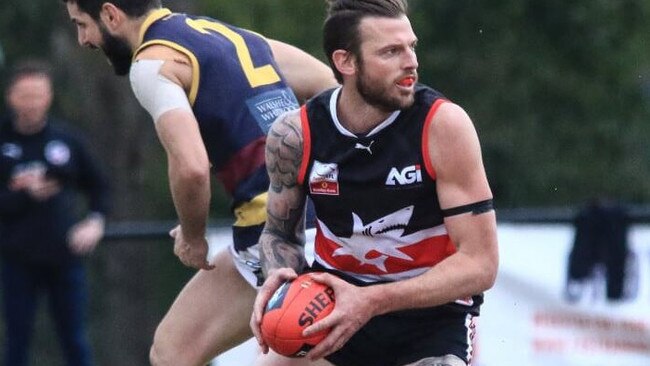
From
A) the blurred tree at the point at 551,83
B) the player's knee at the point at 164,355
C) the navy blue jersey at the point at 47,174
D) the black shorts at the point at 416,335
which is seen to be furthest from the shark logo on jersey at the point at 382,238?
the blurred tree at the point at 551,83

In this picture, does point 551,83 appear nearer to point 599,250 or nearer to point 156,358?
point 599,250

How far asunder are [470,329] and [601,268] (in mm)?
4933

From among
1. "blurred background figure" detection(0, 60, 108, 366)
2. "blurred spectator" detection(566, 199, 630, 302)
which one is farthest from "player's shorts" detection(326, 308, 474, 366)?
"blurred spectator" detection(566, 199, 630, 302)

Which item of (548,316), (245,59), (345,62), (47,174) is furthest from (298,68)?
(548,316)

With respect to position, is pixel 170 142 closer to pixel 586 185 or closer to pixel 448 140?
pixel 448 140

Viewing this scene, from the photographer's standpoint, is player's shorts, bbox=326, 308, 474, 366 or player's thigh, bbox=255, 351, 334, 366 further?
player's thigh, bbox=255, 351, 334, 366

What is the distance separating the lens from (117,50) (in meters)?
6.39

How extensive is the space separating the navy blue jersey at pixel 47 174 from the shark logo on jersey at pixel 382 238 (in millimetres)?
4697

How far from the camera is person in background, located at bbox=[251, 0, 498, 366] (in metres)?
5.09

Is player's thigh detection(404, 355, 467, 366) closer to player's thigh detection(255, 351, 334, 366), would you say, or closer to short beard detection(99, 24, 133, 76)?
player's thigh detection(255, 351, 334, 366)

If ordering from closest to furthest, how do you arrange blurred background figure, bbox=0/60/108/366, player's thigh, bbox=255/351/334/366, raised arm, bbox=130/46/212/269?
player's thigh, bbox=255/351/334/366, raised arm, bbox=130/46/212/269, blurred background figure, bbox=0/60/108/366

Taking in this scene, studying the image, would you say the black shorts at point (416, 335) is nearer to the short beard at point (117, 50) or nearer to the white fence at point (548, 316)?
the short beard at point (117, 50)

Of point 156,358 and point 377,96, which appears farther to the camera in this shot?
point 156,358

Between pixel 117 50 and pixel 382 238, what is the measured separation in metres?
1.58
